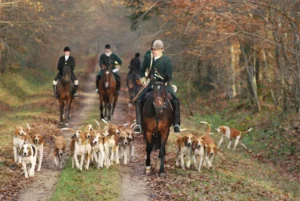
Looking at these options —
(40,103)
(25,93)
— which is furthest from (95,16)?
(40,103)

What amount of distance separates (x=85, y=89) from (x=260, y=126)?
18962 mm

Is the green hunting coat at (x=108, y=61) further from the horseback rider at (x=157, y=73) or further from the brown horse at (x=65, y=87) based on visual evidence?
the horseback rider at (x=157, y=73)

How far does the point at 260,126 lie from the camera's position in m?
22.8

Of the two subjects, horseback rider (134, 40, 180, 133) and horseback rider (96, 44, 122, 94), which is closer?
horseback rider (134, 40, 180, 133)

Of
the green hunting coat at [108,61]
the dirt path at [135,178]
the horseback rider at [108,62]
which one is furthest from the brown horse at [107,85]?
the dirt path at [135,178]

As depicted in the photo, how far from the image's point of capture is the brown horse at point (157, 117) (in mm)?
12359

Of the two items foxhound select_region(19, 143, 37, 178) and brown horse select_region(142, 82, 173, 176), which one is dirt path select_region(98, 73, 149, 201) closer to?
brown horse select_region(142, 82, 173, 176)

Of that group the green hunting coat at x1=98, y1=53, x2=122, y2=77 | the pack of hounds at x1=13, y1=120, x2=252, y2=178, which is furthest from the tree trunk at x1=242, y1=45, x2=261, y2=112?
the pack of hounds at x1=13, y1=120, x2=252, y2=178

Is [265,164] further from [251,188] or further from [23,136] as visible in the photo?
[23,136]

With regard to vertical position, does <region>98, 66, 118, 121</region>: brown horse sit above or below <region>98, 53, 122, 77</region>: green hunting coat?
below

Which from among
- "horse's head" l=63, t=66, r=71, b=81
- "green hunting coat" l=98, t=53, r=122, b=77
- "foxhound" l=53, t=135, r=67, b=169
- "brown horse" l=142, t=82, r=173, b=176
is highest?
"green hunting coat" l=98, t=53, r=122, b=77

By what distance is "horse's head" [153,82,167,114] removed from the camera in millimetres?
12289

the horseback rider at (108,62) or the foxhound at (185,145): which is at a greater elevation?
the horseback rider at (108,62)

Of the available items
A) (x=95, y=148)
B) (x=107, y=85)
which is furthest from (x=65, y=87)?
(x=95, y=148)
